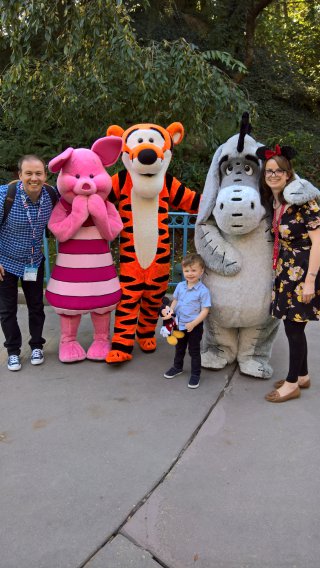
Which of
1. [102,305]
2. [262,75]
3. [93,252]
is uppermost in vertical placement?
[262,75]

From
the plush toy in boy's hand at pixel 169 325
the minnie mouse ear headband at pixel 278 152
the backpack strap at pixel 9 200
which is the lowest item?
the plush toy in boy's hand at pixel 169 325

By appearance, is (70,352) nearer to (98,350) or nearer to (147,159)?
(98,350)

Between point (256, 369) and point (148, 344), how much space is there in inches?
35.5

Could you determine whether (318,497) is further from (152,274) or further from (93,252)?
(93,252)

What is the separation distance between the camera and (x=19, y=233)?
3.32 m

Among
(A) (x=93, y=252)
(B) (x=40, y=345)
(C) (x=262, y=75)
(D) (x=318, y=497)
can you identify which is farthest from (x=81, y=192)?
(C) (x=262, y=75)

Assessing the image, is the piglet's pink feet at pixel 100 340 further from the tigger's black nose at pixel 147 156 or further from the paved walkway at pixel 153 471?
the tigger's black nose at pixel 147 156

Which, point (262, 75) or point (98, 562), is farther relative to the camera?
point (262, 75)

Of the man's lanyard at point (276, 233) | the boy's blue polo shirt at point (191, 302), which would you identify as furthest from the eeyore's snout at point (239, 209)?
the boy's blue polo shirt at point (191, 302)

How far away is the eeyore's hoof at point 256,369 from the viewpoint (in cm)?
346

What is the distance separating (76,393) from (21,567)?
1363 millimetres

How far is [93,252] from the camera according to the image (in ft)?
11.4

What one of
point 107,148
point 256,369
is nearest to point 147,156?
point 107,148

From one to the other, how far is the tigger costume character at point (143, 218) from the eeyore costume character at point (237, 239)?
342 mm
